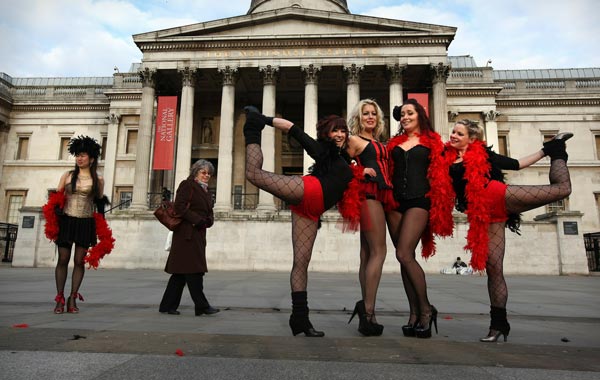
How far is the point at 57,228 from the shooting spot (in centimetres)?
522

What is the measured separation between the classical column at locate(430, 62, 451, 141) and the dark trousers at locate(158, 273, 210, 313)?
19246 mm

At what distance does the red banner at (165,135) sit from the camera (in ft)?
71.1

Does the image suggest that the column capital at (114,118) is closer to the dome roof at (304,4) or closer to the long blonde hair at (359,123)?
the dome roof at (304,4)

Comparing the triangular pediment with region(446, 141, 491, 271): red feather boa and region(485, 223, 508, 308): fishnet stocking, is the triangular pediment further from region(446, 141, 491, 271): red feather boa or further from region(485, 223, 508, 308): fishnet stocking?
region(485, 223, 508, 308): fishnet stocking

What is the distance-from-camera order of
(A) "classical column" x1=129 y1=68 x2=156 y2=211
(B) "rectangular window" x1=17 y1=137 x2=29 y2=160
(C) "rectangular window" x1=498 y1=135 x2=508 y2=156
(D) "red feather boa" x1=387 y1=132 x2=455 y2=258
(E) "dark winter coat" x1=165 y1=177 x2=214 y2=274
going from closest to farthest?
(D) "red feather boa" x1=387 y1=132 x2=455 y2=258
(E) "dark winter coat" x1=165 y1=177 x2=214 y2=274
(A) "classical column" x1=129 y1=68 x2=156 y2=211
(C) "rectangular window" x1=498 y1=135 x2=508 y2=156
(B) "rectangular window" x1=17 y1=137 x2=29 y2=160

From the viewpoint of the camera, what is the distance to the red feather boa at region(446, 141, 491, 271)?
370 centimetres

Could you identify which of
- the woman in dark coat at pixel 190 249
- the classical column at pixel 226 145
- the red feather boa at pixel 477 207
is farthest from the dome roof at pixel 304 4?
the red feather boa at pixel 477 207

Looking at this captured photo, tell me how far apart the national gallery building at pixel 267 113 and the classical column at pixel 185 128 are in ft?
0.25

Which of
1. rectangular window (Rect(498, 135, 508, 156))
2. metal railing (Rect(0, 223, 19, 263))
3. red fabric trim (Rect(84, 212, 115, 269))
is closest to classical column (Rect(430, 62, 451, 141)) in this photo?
rectangular window (Rect(498, 135, 508, 156))

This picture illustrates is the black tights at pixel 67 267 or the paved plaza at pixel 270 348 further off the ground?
the black tights at pixel 67 267

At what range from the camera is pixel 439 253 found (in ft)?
60.2

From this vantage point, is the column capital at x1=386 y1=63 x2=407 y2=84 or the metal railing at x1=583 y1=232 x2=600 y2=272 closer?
the metal railing at x1=583 y1=232 x2=600 y2=272

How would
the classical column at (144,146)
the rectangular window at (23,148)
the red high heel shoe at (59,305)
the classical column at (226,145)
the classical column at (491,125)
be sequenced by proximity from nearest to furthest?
the red high heel shoe at (59,305) < the classical column at (226,145) < the classical column at (144,146) < the classical column at (491,125) < the rectangular window at (23,148)

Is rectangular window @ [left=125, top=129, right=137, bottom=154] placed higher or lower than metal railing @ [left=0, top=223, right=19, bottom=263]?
higher
